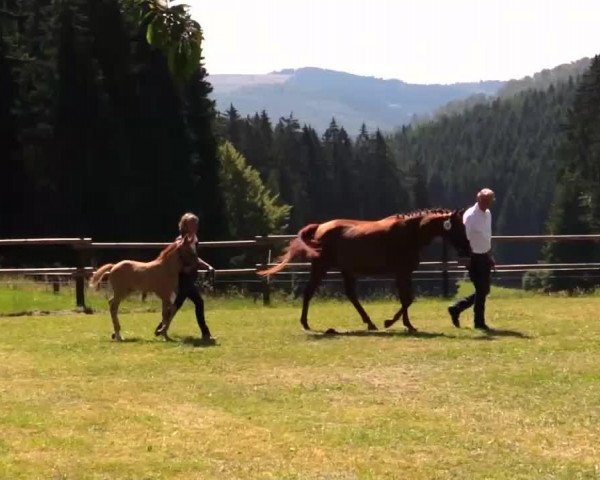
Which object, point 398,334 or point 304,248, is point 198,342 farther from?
point 398,334

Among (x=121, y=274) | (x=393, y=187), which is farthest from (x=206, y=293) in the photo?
(x=393, y=187)

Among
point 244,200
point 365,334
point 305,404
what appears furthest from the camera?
point 244,200

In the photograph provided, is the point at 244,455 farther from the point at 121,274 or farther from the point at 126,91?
the point at 126,91

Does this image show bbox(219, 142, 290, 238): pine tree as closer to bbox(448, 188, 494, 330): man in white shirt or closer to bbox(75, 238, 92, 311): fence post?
bbox(75, 238, 92, 311): fence post

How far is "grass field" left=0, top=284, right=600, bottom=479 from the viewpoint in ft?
21.6

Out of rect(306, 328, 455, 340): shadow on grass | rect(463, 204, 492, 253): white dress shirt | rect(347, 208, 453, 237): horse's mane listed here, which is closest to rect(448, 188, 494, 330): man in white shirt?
rect(463, 204, 492, 253): white dress shirt

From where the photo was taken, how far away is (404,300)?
1369 cm

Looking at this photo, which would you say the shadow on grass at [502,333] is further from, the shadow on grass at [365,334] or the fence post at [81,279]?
the fence post at [81,279]

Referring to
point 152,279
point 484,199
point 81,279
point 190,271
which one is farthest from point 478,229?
point 81,279

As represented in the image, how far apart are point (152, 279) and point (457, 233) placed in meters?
4.29

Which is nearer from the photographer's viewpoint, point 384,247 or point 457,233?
point 457,233

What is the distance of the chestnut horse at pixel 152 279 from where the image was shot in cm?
1309

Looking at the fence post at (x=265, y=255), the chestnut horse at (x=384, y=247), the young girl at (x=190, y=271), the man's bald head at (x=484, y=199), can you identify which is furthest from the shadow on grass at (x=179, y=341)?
the fence post at (x=265, y=255)

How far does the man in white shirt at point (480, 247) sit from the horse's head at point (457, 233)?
21cm
